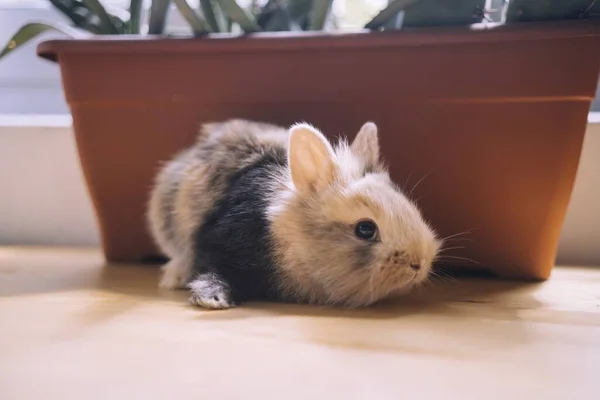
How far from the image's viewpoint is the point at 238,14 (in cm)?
90

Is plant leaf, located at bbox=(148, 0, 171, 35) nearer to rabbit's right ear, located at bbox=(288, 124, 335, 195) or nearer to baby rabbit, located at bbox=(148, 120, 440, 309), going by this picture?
A: baby rabbit, located at bbox=(148, 120, 440, 309)

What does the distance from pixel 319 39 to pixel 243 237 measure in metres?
0.32

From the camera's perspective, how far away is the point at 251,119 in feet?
3.14

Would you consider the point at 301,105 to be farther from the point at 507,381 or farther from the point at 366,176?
the point at 507,381

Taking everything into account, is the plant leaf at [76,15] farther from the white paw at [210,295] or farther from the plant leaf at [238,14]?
the white paw at [210,295]

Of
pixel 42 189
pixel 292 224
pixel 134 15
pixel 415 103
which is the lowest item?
pixel 42 189

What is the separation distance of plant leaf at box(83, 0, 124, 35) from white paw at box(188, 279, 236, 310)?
51 cm

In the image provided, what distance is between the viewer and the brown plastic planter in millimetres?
820

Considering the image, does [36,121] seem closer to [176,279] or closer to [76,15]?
[76,15]

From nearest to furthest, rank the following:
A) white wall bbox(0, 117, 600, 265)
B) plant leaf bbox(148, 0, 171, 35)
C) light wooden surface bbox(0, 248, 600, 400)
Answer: light wooden surface bbox(0, 248, 600, 400), plant leaf bbox(148, 0, 171, 35), white wall bbox(0, 117, 600, 265)

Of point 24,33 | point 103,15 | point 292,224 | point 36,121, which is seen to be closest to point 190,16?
point 103,15

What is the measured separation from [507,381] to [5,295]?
649 mm

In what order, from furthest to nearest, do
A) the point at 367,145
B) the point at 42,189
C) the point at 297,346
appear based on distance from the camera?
the point at 42,189
the point at 367,145
the point at 297,346

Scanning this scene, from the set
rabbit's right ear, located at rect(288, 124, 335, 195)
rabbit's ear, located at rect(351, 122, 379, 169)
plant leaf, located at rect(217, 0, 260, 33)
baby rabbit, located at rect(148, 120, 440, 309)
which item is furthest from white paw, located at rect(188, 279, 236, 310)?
plant leaf, located at rect(217, 0, 260, 33)
